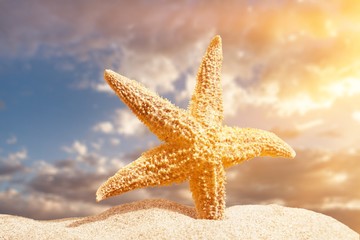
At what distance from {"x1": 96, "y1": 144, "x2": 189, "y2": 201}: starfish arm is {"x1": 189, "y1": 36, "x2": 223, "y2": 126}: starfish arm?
0.51 metres

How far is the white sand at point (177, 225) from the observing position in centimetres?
475

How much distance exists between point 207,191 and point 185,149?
1.69ft

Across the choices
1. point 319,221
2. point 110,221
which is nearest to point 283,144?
point 319,221

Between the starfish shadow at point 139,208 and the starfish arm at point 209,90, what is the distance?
0.97m

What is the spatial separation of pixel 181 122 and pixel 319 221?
6.06 ft

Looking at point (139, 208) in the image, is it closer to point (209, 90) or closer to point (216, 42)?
point (209, 90)

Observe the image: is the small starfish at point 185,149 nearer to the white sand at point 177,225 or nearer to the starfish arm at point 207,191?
the starfish arm at point 207,191

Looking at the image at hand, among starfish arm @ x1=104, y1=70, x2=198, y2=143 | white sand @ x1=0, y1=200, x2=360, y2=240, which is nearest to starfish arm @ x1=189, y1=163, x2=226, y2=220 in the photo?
white sand @ x1=0, y1=200, x2=360, y2=240

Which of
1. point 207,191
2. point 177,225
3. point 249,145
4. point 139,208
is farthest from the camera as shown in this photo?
point 249,145

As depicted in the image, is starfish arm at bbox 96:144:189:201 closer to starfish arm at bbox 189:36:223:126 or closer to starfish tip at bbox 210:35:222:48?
starfish arm at bbox 189:36:223:126

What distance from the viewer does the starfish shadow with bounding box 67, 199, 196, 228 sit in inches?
215

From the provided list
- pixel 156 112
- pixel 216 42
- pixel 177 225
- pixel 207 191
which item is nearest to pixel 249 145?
pixel 207 191

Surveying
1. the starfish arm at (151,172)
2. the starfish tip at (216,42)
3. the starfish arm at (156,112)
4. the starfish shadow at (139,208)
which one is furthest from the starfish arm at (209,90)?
the starfish shadow at (139,208)

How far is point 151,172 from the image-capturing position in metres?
5.51
